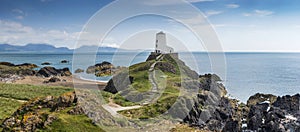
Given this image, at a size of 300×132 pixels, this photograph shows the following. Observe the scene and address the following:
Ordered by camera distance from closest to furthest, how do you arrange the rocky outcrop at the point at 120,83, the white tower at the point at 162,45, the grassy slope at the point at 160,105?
1. the grassy slope at the point at 160,105
2. the rocky outcrop at the point at 120,83
3. the white tower at the point at 162,45

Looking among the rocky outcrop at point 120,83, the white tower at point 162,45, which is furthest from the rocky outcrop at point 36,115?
the white tower at point 162,45

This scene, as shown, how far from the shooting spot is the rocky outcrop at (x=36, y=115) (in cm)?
1753

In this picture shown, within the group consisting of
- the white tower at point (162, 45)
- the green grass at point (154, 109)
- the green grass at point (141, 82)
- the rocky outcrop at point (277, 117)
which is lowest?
the rocky outcrop at point (277, 117)

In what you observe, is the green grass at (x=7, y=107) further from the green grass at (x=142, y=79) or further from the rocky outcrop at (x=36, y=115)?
the green grass at (x=142, y=79)

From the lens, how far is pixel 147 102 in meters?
33.2

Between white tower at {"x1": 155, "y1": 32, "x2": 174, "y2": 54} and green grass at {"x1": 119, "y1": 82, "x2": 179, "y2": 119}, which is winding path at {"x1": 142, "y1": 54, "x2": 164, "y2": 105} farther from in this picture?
white tower at {"x1": 155, "y1": 32, "x2": 174, "y2": 54}

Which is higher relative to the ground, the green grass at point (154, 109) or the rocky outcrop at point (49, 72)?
the green grass at point (154, 109)

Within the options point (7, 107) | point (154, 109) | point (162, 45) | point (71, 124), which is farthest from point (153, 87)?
point (71, 124)

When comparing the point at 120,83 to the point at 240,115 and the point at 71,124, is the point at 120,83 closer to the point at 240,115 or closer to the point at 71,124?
the point at 240,115

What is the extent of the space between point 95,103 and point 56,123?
15.0 ft

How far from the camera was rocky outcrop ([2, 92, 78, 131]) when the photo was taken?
1753 centimetres

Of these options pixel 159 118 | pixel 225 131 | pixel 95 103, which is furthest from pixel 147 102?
pixel 95 103

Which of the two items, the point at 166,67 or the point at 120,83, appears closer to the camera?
the point at 120,83

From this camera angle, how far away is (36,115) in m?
18.3
